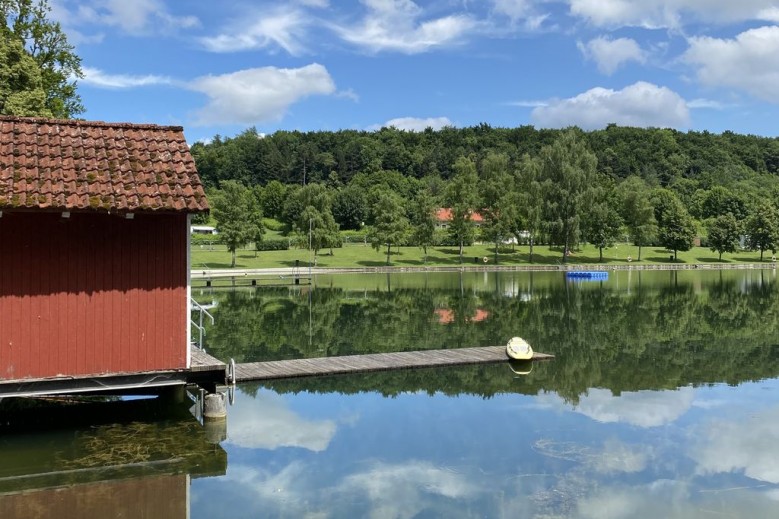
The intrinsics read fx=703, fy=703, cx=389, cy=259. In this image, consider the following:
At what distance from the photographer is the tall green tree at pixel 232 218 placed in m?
61.0

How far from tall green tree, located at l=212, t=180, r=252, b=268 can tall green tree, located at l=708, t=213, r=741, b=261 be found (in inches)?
2126

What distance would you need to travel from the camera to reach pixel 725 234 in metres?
81.1

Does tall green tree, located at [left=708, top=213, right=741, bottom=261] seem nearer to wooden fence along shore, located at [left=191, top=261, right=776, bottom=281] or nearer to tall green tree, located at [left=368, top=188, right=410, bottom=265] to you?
wooden fence along shore, located at [left=191, top=261, right=776, bottom=281]

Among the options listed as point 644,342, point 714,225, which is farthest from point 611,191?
point 644,342

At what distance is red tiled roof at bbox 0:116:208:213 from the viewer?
11633 mm

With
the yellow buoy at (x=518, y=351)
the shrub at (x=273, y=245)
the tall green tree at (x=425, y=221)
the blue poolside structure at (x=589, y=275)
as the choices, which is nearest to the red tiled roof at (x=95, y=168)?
the yellow buoy at (x=518, y=351)

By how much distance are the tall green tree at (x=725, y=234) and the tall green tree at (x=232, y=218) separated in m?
54.0

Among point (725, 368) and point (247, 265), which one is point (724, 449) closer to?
point (725, 368)

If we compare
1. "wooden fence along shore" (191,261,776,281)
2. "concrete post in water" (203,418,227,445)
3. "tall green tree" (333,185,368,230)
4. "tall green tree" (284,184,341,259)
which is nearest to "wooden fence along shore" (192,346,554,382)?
"concrete post in water" (203,418,227,445)

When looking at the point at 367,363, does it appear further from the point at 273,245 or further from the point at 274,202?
the point at 274,202

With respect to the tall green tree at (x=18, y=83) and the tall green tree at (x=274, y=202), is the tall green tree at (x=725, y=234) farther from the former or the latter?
the tall green tree at (x=18, y=83)

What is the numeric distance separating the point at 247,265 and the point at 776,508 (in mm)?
58243

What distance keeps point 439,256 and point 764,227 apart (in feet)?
129

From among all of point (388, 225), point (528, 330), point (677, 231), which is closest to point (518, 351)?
point (528, 330)
